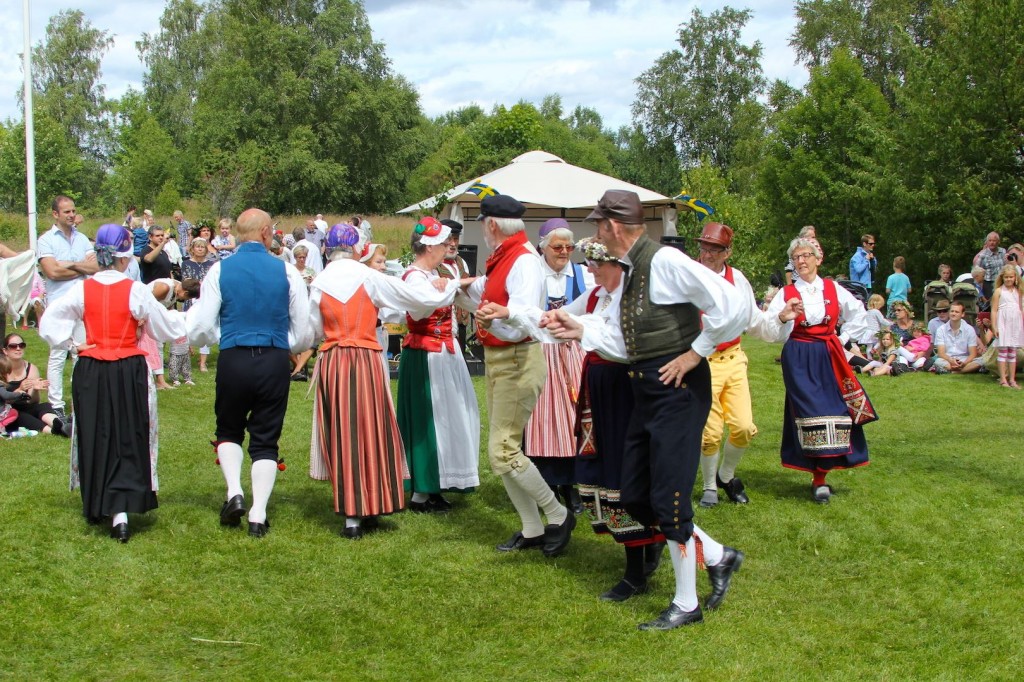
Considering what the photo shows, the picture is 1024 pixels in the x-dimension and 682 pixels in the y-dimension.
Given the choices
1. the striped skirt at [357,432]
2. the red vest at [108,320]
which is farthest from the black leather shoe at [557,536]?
the red vest at [108,320]

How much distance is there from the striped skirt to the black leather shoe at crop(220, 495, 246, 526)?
0.53 metres

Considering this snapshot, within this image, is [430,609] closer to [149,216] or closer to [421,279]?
[421,279]

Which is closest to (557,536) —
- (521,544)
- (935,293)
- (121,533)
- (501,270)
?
(521,544)

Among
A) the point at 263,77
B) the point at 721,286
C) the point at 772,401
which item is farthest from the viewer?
the point at 263,77

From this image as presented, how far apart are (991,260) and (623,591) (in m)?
12.4

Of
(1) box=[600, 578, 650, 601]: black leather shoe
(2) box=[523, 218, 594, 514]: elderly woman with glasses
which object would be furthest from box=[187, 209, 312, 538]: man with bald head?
(1) box=[600, 578, 650, 601]: black leather shoe

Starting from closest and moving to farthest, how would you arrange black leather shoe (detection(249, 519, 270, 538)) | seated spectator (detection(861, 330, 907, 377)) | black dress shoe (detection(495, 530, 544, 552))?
black dress shoe (detection(495, 530, 544, 552)) < black leather shoe (detection(249, 519, 270, 538)) < seated spectator (detection(861, 330, 907, 377))

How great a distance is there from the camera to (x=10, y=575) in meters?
4.83

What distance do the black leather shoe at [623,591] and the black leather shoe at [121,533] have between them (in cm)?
261

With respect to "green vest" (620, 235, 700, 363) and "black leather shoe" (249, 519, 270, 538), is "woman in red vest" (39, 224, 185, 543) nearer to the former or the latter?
"black leather shoe" (249, 519, 270, 538)

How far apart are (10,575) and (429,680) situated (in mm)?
2350

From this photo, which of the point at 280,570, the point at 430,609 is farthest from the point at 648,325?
the point at 280,570

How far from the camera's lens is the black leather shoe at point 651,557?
4853 mm

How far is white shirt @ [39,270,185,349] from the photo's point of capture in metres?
5.41
